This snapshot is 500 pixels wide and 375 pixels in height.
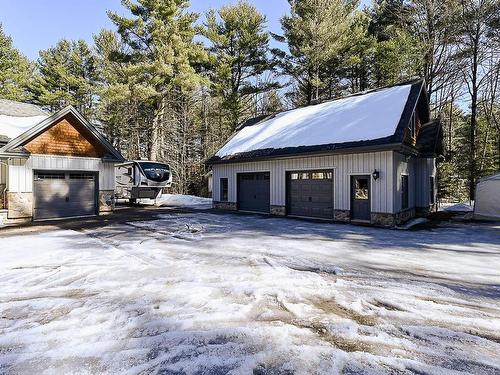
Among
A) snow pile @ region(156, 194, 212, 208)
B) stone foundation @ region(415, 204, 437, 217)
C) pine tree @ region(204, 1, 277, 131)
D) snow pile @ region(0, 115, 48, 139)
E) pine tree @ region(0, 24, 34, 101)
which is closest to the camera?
snow pile @ region(0, 115, 48, 139)

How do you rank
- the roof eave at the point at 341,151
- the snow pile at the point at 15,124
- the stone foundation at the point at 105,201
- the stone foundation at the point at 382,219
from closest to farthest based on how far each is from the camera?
the roof eave at the point at 341,151 → the stone foundation at the point at 382,219 → the snow pile at the point at 15,124 → the stone foundation at the point at 105,201

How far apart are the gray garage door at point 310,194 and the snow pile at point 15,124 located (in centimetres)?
1186

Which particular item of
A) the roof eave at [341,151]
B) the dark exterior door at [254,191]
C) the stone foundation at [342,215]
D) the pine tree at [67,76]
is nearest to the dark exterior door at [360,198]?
the stone foundation at [342,215]

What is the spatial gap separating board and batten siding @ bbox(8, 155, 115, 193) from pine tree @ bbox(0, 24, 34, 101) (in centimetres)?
2050

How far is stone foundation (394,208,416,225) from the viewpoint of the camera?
11.1 m

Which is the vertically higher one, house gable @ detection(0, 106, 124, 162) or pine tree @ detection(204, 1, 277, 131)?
pine tree @ detection(204, 1, 277, 131)

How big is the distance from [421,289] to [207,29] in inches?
997

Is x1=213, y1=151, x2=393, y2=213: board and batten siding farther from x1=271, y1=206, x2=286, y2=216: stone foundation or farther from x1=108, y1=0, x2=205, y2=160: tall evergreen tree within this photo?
x1=108, y1=0, x2=205, y2=160: tall evergreen tree

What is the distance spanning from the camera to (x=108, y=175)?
1418 centimetres

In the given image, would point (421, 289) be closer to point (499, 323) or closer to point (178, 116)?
point (499, 323)

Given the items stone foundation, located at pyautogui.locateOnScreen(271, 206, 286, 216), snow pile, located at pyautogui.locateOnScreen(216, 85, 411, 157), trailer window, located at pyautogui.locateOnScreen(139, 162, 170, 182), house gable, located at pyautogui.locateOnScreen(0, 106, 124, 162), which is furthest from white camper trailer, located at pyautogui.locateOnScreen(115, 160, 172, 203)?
stone foundation, located at pyautogui.locateOnScreen(271, 206, 286, 216)

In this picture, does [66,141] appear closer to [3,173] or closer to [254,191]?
[3,173]

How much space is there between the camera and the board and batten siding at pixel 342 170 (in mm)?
10812

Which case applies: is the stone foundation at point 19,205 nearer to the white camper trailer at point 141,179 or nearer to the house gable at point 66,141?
the house gable at point 66,141
